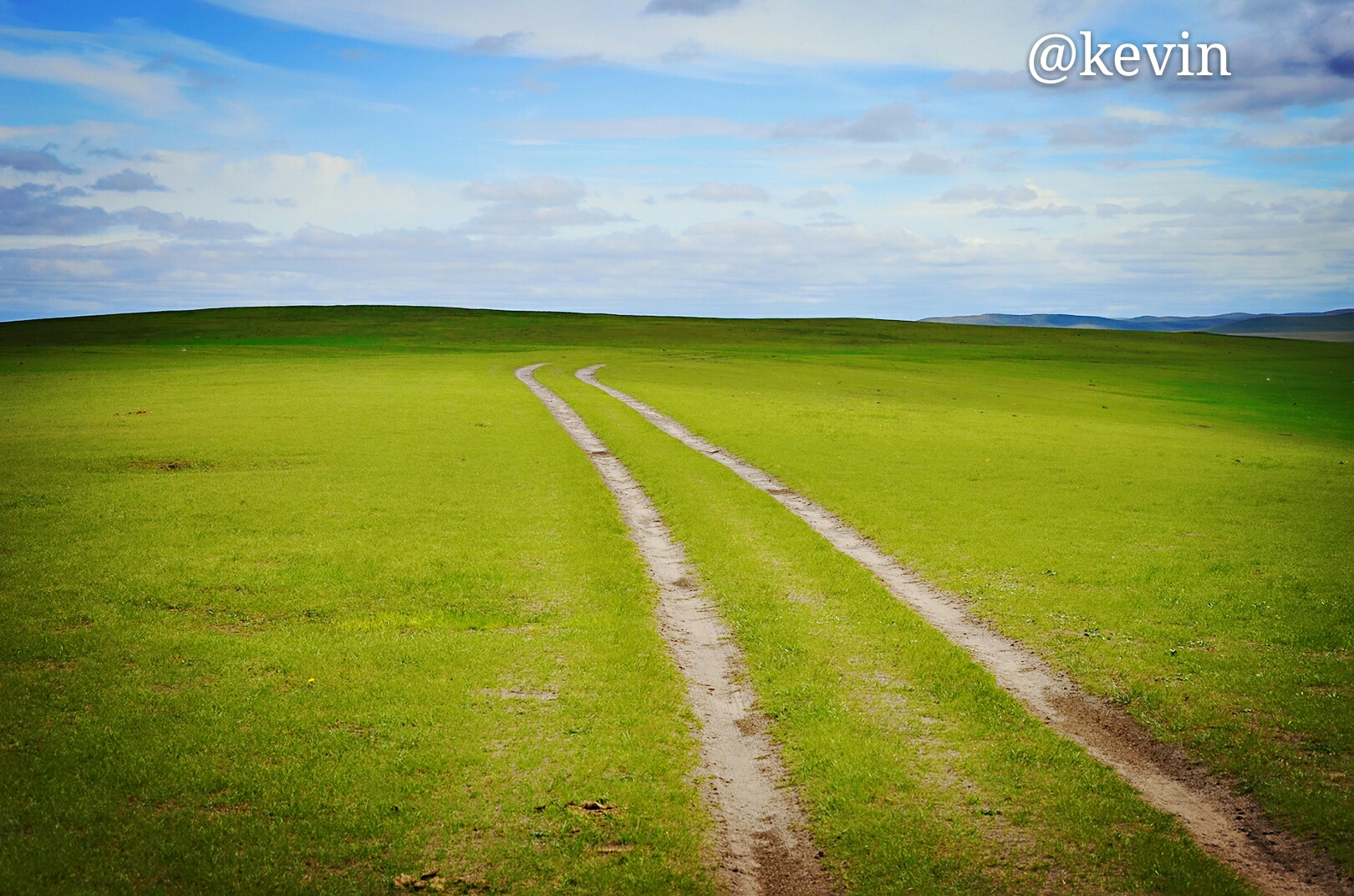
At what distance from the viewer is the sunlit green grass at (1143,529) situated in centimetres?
1104

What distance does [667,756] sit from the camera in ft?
33.1

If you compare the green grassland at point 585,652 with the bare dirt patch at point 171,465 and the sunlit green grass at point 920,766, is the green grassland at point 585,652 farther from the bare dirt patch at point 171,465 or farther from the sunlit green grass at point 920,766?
the bare dirt patch at point 171,465

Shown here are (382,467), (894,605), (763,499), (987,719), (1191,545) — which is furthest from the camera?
(382,467)

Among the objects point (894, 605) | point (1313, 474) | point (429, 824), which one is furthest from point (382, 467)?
point (1313, 474)

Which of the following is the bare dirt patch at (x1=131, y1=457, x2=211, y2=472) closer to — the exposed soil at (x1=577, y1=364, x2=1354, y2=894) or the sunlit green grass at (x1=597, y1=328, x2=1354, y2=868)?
the sunlit green grass at (x1=597, y1=328, x2=1354, y2=868)

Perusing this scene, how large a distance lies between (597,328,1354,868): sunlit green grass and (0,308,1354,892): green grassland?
11 centimetres

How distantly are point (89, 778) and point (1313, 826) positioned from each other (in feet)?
43.5

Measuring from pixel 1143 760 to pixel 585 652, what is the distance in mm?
7887

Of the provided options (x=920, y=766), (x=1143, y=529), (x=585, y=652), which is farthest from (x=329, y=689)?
(x=1143, y=529)

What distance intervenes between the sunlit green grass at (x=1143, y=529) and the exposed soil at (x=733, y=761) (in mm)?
5094

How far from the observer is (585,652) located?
43.6 ft

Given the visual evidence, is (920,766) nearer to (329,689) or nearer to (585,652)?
(585,652)

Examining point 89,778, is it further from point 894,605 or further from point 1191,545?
point 1191,545

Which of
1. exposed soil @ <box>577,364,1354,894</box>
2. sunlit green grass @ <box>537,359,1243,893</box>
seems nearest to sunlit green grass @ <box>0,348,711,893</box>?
sunlit green grass @ <box>537,359,1243,893</box>
